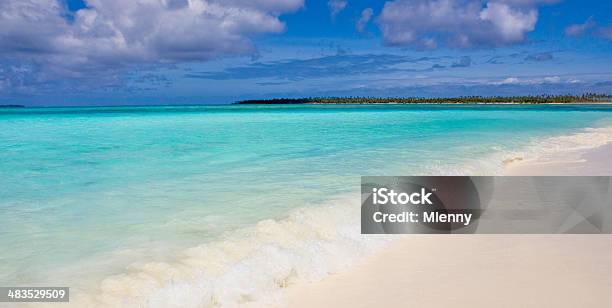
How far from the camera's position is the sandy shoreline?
3473 mm

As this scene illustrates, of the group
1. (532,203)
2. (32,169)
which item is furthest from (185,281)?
(32,169)

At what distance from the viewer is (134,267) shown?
4094 mm

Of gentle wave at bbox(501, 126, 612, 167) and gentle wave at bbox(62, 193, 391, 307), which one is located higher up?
gentle wave at bbox(62, 193, 391, 307)

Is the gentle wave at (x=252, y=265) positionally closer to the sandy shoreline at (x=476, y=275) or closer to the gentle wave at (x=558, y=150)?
the sandy shoreline at (x=476, y=275)

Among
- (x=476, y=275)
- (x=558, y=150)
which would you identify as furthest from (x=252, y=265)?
(x=558, y=150)

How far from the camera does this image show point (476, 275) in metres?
3.93

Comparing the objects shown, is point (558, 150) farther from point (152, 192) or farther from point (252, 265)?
point (252, 265)

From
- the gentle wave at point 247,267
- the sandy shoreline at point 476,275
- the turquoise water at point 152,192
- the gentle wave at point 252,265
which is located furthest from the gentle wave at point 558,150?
the gentle wave at point 247,267

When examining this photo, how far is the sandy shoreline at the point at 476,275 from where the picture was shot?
347 centimetres

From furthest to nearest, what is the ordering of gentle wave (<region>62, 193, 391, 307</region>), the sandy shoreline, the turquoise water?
the turquoise water → gentle wave (<region>62, 193, 391, 307</region>) → the sandy shoreline

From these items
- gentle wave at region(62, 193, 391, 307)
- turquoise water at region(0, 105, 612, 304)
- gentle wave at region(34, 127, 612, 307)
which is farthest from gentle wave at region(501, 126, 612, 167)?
gentle wave at region(62, 193, 391, 307)

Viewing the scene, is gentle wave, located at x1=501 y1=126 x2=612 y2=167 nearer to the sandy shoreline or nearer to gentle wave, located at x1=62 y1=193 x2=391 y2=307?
the sandy shoreline

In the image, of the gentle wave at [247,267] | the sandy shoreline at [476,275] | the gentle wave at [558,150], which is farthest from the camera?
the gentle wave at [558,150]

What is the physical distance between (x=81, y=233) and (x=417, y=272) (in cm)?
376
